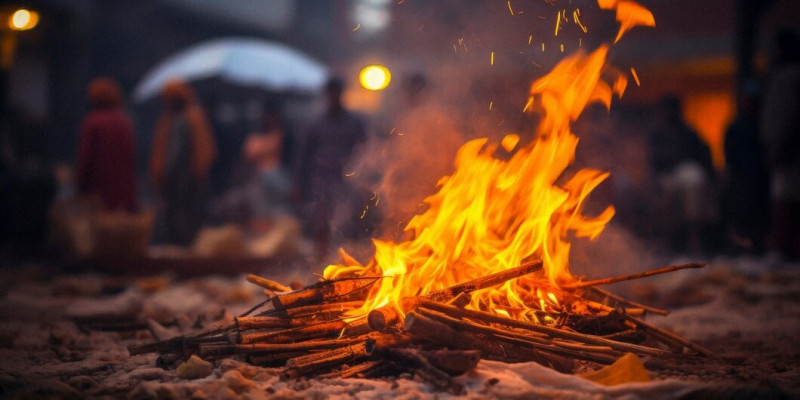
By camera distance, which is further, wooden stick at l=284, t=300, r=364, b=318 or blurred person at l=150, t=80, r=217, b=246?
blurred person at l=150, t=80, r=217, b=246

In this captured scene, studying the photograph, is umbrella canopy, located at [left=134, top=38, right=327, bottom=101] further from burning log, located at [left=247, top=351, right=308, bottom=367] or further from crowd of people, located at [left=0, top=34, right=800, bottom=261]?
burning log, located at [left=247, top=351, right=308, bottom=367]

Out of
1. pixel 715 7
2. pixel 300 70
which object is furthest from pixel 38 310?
pixel 715 7

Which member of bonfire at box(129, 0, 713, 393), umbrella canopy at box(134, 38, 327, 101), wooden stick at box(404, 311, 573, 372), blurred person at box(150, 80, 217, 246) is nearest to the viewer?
wooden stick at box(404, 311, 573, 372)

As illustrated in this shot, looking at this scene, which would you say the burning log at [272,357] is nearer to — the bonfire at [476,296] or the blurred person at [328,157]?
the bonfire at [476,296]

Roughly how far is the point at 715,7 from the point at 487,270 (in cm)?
1746

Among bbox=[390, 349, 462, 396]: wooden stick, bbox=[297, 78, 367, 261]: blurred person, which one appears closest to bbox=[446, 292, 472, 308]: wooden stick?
bbox=[390, 349, 462, 396]: wooden stick

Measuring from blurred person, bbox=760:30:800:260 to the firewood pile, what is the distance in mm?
5050

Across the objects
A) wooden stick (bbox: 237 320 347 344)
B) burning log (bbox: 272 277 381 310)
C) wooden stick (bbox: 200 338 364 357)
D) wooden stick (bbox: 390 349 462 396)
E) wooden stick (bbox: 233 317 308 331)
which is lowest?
wooden stick (bbox: 390 349 462 396)

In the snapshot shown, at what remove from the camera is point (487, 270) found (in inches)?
173

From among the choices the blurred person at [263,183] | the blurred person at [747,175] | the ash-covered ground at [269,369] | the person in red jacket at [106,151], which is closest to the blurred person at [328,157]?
the ash-covered ground at [269,369]

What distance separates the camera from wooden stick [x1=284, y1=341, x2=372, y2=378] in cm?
370

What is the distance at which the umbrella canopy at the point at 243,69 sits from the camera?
12.4 m

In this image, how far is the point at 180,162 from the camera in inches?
388

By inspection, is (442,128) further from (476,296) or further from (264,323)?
(264,323)
